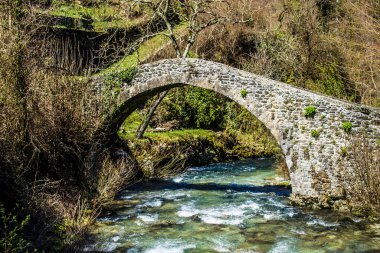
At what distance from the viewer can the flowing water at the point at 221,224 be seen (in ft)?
29.2

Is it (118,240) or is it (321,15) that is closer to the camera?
(118,240)

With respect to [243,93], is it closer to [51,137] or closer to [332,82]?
[51,137]

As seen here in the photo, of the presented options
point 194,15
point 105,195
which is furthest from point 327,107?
point 194,15

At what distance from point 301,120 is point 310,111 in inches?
15.3

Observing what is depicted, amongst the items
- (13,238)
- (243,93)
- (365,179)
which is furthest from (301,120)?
(13,238)

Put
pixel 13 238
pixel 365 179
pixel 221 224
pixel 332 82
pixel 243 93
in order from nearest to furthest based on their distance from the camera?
pixel 13 238, pixel 365 179, pixel 221 224, pixel 243 93, pixel 332 82

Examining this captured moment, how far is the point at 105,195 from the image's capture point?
10.5 meters

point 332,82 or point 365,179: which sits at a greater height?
point 332,82

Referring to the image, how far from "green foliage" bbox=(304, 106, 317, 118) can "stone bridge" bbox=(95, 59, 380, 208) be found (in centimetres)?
6

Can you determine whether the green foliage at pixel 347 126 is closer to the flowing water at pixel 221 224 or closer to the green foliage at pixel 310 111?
the green foliage at pixel 310 111

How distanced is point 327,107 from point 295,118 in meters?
0.94

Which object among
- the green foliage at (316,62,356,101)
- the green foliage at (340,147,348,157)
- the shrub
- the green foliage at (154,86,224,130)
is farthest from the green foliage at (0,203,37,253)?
the green foliage at (316,62,356,101)

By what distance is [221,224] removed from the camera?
10.3 meters

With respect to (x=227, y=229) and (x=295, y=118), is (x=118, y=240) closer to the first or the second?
(x=227, y=229)
